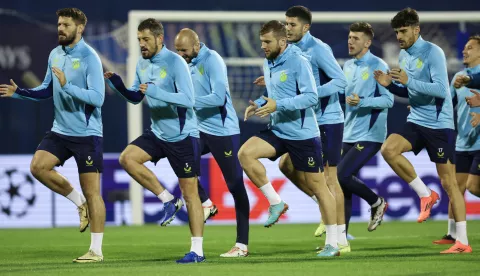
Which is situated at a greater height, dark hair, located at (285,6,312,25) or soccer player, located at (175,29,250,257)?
dark hair, located at (285,6,312,25)

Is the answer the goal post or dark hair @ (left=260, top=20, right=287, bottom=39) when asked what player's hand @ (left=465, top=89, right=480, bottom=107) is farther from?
the goal post

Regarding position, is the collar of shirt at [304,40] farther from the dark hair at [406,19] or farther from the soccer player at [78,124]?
Result: the soccer player at [78,124]

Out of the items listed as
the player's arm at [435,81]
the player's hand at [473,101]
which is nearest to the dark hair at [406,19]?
the player's arm at [435,81]

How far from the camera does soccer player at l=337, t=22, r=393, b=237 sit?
36.9 ft

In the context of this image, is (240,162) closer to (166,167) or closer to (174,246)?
(174,246)

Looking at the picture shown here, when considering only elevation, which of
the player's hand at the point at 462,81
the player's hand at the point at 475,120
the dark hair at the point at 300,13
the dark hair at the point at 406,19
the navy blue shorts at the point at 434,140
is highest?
the dark hair at the point at 300,13

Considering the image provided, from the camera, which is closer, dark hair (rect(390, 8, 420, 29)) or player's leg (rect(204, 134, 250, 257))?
player's leg (rect(204, 134, 250, 257))

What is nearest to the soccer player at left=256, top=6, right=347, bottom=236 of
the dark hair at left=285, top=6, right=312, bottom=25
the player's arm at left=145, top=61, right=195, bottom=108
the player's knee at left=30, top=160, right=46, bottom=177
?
the dark hair at left=285, top=6, right=312, bottom=25

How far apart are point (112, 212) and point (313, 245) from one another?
18.2 ft

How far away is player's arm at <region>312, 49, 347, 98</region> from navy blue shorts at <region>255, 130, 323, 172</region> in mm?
707

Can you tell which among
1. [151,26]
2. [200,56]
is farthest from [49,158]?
[200,56]

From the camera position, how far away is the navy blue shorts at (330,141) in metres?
10.6

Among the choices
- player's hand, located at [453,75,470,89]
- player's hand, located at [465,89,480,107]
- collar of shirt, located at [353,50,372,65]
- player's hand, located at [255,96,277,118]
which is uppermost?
collar of shirt, located at [353,50,372,65]

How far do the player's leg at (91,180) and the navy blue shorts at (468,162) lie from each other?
13.9ft
